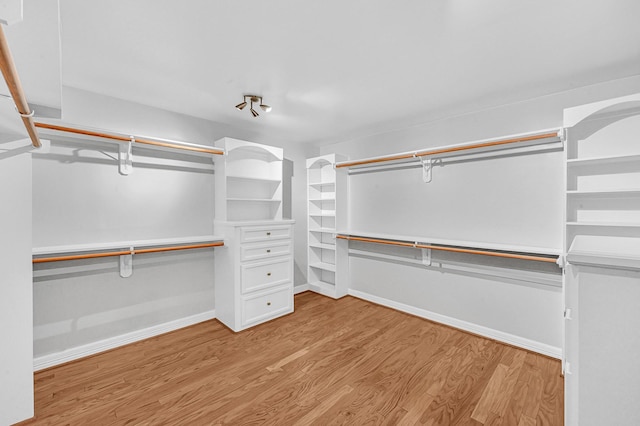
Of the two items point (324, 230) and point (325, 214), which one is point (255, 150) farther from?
point (324, 230)

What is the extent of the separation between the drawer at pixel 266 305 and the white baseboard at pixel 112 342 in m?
0.59

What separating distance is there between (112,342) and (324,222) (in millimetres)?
2863

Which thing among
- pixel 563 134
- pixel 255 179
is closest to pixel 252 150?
pixel 255 179

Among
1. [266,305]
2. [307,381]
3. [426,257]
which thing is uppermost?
[426,257]

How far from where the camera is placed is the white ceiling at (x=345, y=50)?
1426mm

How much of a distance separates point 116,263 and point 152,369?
1.03m

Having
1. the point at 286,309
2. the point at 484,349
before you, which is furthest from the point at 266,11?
the point at 484,349

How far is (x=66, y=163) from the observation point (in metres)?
2.35

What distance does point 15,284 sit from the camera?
5.46ft

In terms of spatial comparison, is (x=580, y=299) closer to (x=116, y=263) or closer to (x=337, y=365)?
(x=337, y=365)

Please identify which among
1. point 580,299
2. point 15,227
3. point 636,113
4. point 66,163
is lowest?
point 580,299

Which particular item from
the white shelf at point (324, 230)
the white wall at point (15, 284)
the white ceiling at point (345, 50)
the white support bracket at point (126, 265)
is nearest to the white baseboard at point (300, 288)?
the white shelf at point (324, 230)

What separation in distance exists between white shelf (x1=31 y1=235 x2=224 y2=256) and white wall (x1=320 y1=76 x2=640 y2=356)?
2.11m

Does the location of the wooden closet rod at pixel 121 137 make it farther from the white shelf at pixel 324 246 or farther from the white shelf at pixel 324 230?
the white shelf at pixel 324 246
